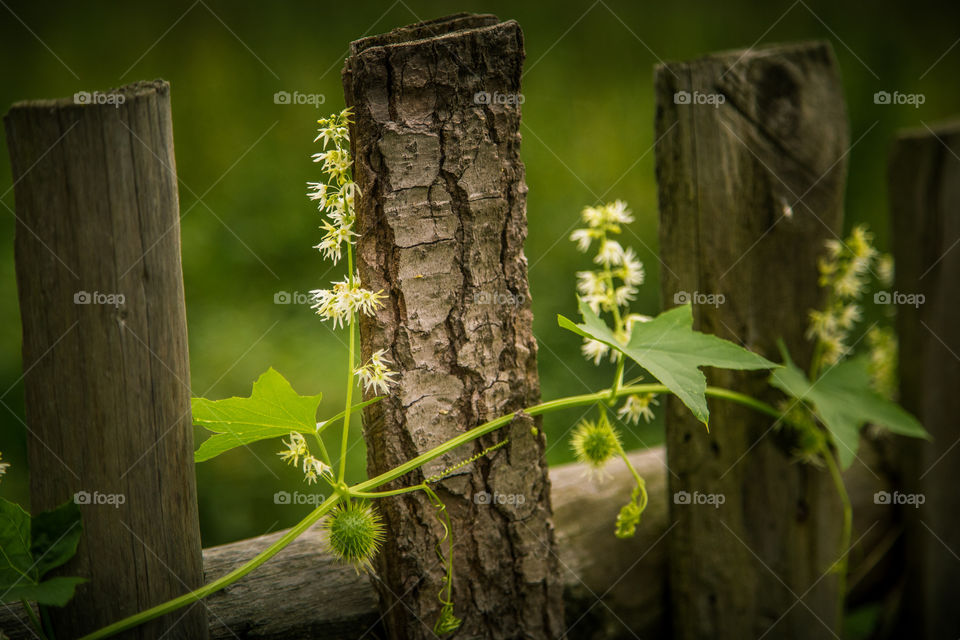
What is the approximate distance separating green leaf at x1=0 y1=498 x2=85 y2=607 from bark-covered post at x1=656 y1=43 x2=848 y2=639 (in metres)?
1.43

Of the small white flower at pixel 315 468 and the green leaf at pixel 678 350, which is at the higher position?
the green leaf at pixel 678 350

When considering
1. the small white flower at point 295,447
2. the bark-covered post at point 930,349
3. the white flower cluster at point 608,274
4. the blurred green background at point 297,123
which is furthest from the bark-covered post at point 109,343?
the bark-covered post at point 930,349

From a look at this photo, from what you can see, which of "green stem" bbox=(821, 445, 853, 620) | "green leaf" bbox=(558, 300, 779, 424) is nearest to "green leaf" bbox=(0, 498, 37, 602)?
"green leaf" bbox=(558, 300, 779, 424)

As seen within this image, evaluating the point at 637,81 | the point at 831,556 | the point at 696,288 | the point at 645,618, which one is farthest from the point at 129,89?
the point at 637,81

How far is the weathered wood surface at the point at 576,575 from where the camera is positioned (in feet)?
4.55

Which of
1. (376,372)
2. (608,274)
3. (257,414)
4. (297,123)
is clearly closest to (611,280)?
(608,274)

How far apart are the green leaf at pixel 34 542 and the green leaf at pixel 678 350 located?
3.14 feet

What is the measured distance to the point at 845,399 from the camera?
171cm

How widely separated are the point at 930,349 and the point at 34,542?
8.08 ft

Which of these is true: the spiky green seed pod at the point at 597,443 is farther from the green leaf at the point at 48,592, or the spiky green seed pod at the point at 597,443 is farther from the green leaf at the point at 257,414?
the green leaf at the point at 48,592

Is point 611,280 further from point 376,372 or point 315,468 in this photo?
point 315,468

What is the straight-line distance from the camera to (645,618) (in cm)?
186

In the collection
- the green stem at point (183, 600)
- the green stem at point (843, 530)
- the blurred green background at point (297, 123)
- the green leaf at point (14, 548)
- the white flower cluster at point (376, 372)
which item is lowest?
the green stem at point (843, 530)

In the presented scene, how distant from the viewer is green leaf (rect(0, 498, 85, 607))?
43.1 inches
